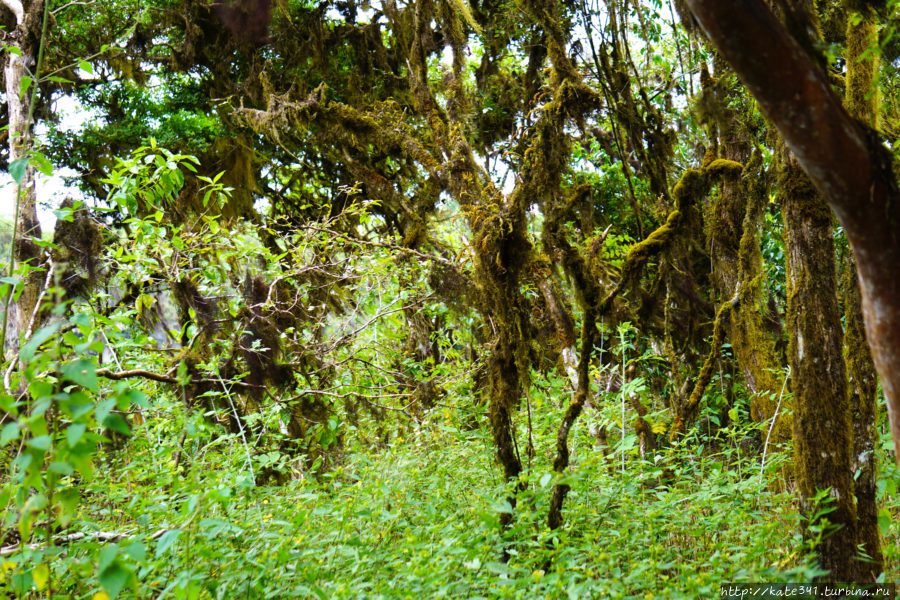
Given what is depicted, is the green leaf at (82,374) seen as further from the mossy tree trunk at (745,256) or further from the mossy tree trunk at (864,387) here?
the mossy tree trunk at (745,256)

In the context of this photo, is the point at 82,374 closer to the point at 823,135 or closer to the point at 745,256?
the point at 823,135

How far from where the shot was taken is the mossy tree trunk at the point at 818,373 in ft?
9.63

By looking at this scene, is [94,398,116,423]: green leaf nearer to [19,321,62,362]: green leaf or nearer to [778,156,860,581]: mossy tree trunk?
[19,321,62,362]: green leaf

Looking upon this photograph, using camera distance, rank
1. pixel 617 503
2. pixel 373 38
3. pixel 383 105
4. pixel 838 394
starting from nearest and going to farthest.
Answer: pixel 838 394 < pixel 617 503 < pixel 383 105 < pixel 373 38

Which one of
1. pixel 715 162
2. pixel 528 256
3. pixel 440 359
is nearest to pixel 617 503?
pixel 528 256

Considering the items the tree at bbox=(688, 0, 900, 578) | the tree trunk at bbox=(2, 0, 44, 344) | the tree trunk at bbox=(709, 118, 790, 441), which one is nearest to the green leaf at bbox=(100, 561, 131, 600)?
the tree at bbox=(688, 0, 900, 578)

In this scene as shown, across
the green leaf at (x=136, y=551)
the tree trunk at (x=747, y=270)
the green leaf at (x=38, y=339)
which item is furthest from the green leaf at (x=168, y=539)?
the tree trunk at (x=747, y=270)

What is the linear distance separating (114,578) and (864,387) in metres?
3.72

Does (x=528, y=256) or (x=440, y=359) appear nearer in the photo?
(x=528, y=256)

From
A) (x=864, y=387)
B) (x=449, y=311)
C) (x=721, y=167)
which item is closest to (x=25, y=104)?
(x=449, y=311)

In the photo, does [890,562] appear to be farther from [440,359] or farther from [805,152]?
[440,359]

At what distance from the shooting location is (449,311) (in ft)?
20.8

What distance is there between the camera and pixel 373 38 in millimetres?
8320

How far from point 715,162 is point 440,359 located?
5.11 metres
